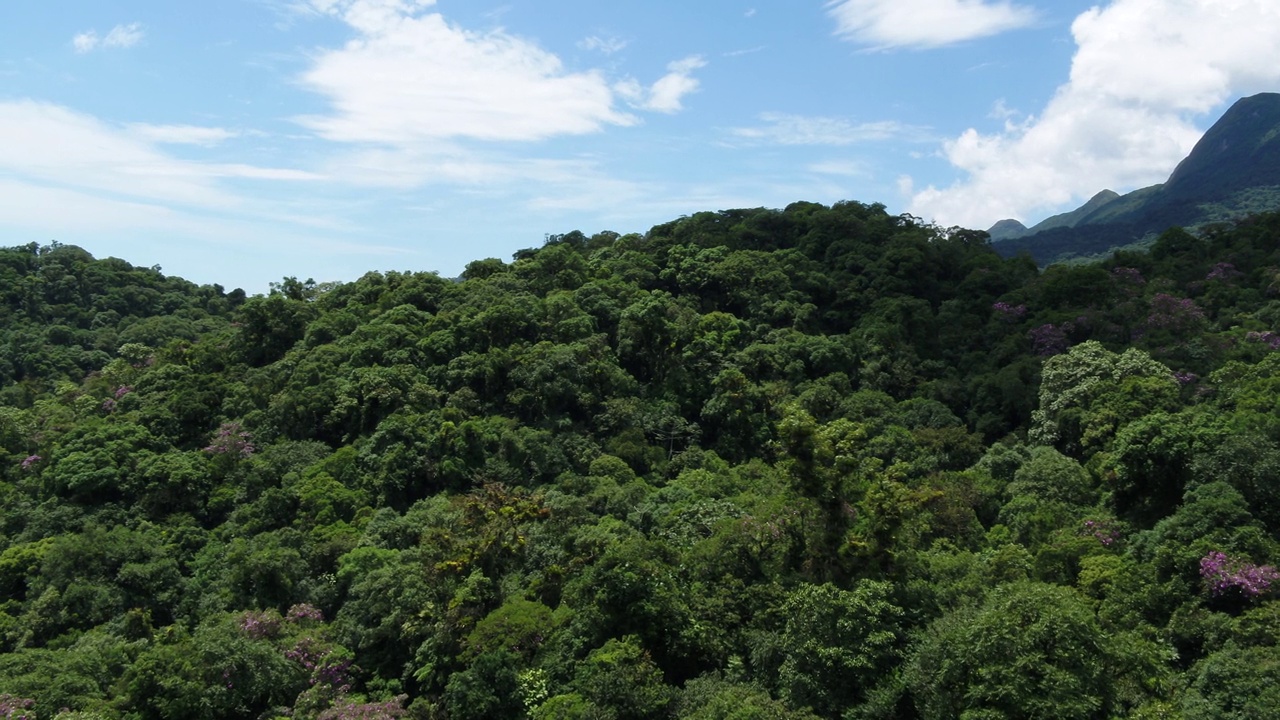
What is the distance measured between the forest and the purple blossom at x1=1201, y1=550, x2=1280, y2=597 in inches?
1.5

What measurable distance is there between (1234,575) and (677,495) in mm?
12430

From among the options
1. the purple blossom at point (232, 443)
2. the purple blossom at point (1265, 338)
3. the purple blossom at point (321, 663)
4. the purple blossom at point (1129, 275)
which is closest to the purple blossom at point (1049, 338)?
the purple blossom at point (1265, 338)

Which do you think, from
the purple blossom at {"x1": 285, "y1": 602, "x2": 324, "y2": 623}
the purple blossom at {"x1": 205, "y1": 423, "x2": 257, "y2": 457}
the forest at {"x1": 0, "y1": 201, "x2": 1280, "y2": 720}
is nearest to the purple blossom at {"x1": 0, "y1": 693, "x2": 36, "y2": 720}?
the forest at {"x1": 0, "y1": 201, "x2": 1280, "y2": 720}

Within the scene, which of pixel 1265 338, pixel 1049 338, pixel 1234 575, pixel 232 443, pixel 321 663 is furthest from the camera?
pixel 1049 338

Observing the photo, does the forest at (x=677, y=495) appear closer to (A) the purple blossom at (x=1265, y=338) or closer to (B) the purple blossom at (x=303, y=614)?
(B) the purple blossom at (x=303, y=614)

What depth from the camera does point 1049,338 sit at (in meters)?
31.8

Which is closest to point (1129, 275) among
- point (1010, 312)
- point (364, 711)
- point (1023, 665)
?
point (1010, 312)

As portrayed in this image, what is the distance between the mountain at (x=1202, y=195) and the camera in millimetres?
77625

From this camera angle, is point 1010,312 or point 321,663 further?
point 1010,312

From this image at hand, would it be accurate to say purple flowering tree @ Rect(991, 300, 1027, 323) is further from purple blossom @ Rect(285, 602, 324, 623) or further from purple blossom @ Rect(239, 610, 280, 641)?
purple blossom @ Rect(239, 610, 280, 641)

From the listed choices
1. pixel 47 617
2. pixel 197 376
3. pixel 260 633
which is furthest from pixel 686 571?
pixel 197 376

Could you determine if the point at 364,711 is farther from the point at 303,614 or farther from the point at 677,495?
the point at 677,495

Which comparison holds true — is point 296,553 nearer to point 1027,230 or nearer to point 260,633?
point 260,633

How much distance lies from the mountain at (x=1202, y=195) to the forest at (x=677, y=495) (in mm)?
42780
